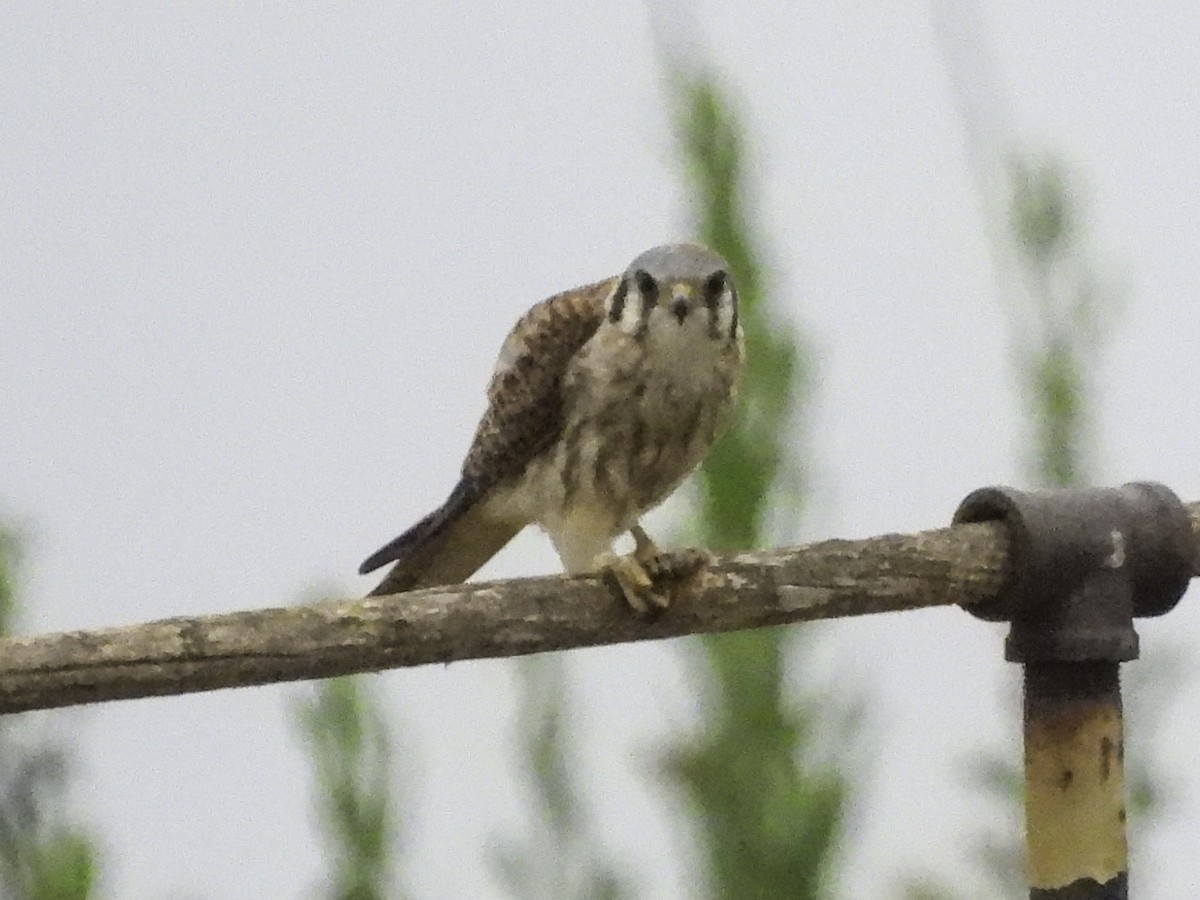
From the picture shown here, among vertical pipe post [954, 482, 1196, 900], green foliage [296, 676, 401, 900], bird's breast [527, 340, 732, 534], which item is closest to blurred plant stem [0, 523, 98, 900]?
green foliage [296, 676, 401, 900]

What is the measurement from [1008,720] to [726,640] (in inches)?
15.2

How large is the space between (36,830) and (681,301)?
83 centimetres

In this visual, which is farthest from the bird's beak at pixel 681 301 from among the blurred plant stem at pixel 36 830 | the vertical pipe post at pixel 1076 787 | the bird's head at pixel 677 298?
the blurred plant stem at pixel 36 830

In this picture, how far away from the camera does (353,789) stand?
5.74 ft

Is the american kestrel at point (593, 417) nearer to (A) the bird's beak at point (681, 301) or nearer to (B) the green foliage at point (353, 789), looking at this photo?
(A) the bird's beak at point (681, 301)

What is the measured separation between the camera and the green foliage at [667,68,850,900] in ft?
5.54

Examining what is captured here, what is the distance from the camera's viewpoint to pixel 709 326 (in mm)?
1376

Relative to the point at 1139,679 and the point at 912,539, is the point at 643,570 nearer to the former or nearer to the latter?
the point at 912,539

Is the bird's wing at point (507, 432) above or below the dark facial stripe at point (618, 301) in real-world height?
below

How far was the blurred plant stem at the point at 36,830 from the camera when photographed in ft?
5.23

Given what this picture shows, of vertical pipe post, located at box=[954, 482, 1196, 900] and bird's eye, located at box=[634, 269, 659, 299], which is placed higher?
bird's eye, located at box=[634, 269, 659, 299]

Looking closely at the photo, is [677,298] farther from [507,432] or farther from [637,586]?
[637,586]

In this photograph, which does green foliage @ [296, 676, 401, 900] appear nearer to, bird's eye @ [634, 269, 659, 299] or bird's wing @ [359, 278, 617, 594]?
bird's wing @ [359, 278, 617, 594]

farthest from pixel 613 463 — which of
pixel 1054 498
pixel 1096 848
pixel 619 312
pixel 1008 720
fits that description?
pixel 1008 720
